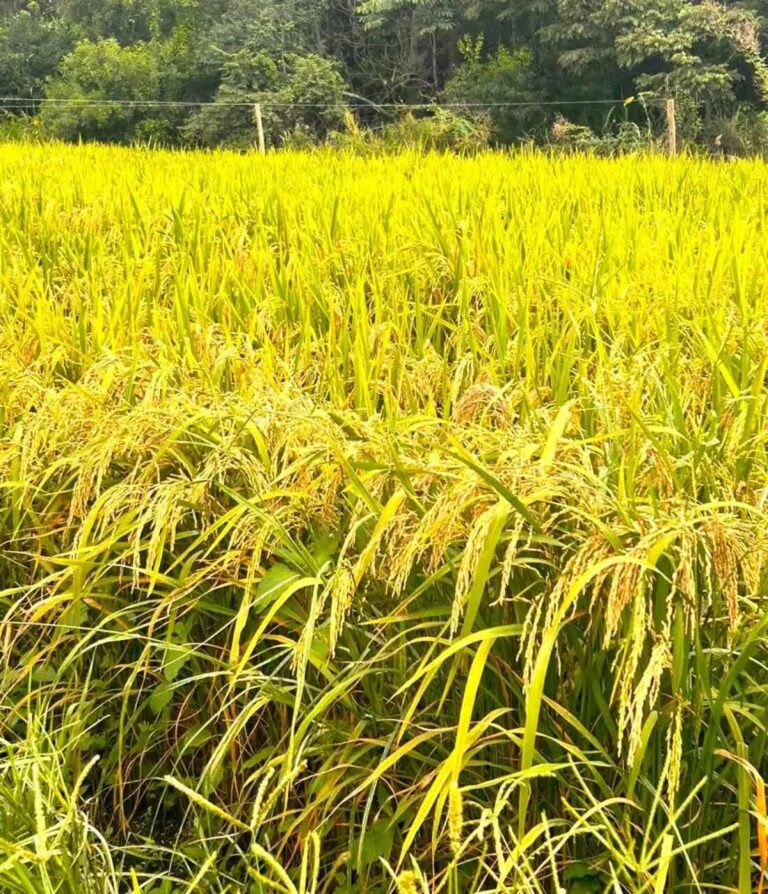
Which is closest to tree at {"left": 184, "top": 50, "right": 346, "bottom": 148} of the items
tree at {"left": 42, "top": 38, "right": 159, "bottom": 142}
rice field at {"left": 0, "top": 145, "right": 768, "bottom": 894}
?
tree at {"left": 42, "top": 38, "right": 159, "bottom": 142}

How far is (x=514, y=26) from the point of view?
18.2 m

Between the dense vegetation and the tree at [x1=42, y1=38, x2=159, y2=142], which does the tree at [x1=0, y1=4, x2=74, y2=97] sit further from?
the tree at [x1=42, y1=38, x2=159, y2=142]

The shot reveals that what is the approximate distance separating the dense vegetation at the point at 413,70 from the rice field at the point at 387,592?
13.2m

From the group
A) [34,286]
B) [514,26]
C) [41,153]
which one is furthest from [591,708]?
[514,26]

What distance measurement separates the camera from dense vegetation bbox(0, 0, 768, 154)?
15430 millimetres

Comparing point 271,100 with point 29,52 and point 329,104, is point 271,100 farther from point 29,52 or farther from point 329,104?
point 29,52

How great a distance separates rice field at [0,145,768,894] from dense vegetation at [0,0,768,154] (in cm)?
1324

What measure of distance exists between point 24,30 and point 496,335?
27.4 meters

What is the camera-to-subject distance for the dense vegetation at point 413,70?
50.6 ft

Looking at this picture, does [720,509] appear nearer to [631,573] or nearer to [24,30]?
[631,573]

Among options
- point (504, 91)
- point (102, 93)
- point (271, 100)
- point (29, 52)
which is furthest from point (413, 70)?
point (29, 52)

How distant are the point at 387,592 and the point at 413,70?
2046 centimetres

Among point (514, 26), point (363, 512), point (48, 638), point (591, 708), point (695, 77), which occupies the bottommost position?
point (48, 638)

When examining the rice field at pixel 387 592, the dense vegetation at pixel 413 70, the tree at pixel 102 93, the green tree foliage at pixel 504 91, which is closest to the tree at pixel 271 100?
the dense vegetation at pixel 413 70
